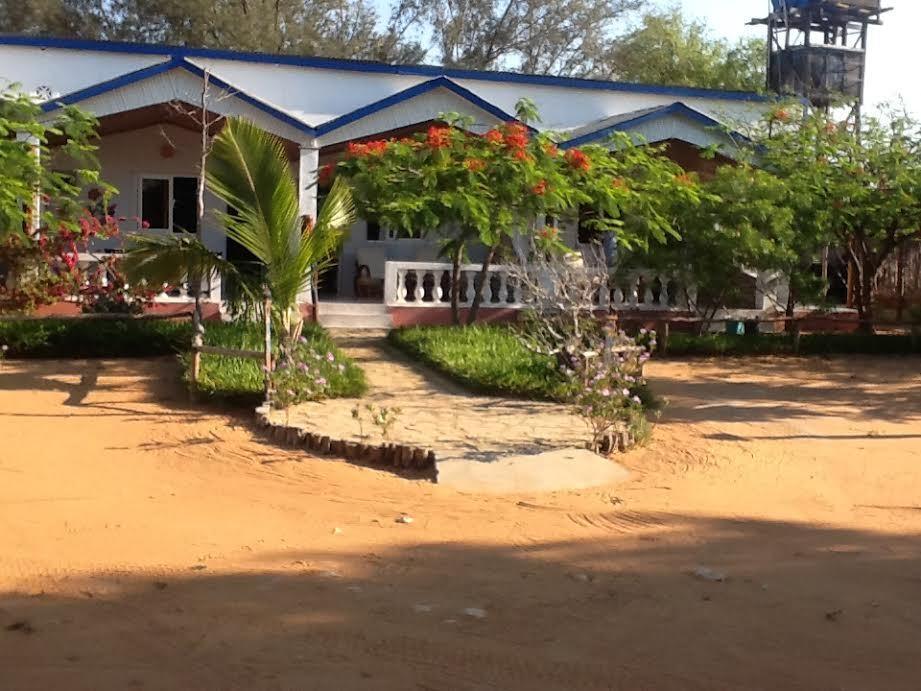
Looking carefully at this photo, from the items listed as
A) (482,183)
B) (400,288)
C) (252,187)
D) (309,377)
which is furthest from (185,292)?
(309,377)

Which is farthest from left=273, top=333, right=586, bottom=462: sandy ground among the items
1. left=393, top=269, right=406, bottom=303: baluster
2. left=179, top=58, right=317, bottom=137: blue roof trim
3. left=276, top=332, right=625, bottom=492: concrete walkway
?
left=179, top=58, right=317, bottom=137: blue roof trim

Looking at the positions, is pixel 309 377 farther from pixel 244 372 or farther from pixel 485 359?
pixel 485 359

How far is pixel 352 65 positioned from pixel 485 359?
25.6 feet

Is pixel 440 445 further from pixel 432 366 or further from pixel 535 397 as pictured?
pixel 432 366

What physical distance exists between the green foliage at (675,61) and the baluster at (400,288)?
22.9m

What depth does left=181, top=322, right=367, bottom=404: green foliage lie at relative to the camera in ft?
33.7

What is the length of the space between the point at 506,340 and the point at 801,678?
31.4ft

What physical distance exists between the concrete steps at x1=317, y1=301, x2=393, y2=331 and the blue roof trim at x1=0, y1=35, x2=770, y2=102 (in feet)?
14.2

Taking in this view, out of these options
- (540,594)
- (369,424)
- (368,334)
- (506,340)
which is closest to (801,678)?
(540,594)

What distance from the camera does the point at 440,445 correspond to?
8.79 metres

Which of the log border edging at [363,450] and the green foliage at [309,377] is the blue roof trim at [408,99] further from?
the log border edging at [363,450]

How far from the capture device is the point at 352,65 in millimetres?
18297

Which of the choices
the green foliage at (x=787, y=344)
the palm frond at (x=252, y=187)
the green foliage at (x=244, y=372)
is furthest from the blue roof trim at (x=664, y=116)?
the palm frond at (x=252, y=187)

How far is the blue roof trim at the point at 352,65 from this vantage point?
17.1 meters
